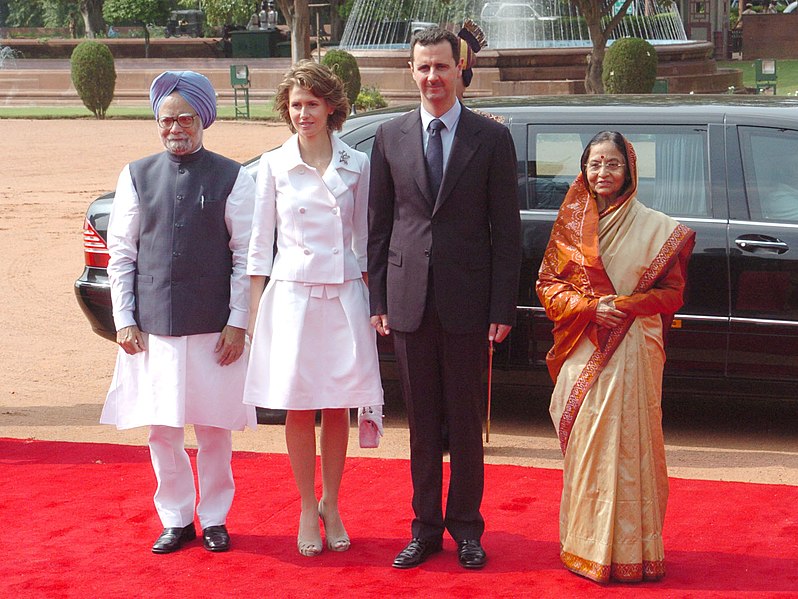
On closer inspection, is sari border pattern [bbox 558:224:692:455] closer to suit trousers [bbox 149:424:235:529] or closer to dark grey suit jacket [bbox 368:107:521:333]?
dark grey suit jacket [bbox 368:107:521:333]

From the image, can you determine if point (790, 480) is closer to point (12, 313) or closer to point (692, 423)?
point (692, 423)

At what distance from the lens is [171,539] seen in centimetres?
483

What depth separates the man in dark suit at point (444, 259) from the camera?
14.7ft

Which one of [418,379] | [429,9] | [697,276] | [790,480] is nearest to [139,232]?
[418,379]

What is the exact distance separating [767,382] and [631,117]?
158 cm

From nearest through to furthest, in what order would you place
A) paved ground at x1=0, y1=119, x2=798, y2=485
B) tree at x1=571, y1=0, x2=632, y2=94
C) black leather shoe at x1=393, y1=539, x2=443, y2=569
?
1. black leather shoe at x1=393, y1=539, x2=443, y2=569
2. paved ground at x1=0, y1=119, x2=798, y2=485
3. tree at x1=571, y1=0, x2=632, y2=94

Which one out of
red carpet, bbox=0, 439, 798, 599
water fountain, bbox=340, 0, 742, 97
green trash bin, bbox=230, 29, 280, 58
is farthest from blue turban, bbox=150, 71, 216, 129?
green trash bin, bbox=230, 29, 280, 58

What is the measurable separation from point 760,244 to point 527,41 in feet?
100

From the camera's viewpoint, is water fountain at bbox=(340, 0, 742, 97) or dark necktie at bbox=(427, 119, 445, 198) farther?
water fountain at bbox=(340, 0, 742, 97)

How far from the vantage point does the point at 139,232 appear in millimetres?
4840

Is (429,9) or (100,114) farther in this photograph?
(429,9)

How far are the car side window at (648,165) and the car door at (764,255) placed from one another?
17 cm

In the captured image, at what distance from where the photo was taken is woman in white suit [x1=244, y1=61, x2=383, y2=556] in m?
4.62

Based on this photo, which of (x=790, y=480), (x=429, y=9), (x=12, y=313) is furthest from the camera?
(x=429, y=9)
